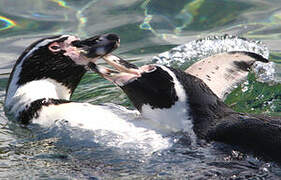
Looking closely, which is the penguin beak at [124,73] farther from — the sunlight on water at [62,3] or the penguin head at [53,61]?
the sunlight on water at [62,3]

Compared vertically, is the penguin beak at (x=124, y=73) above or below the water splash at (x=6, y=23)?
below

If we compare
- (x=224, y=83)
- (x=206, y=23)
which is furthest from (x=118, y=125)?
(x=206, y=23)

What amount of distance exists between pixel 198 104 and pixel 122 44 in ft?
9.73

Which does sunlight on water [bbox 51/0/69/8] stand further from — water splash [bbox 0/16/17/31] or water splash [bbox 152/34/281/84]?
water splash [bbox 152/34/281/84]

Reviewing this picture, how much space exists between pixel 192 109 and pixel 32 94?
1167 millimetres

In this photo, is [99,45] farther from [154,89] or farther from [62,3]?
[62,3]

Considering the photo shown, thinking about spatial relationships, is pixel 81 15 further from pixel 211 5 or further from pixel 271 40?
pixel 271 40

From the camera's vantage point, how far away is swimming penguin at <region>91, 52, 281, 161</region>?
346 centimetres

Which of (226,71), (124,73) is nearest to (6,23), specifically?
(226,71)

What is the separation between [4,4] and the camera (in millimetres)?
7461

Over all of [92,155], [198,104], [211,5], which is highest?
[211,5]

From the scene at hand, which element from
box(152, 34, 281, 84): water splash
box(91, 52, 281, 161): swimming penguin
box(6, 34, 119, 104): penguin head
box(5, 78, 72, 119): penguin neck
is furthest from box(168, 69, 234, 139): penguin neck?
box(152, 34, 281, 84): water splash

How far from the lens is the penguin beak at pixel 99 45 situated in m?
4.27

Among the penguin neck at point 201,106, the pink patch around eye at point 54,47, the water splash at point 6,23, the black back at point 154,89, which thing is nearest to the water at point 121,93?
the water splash at point 6,23
